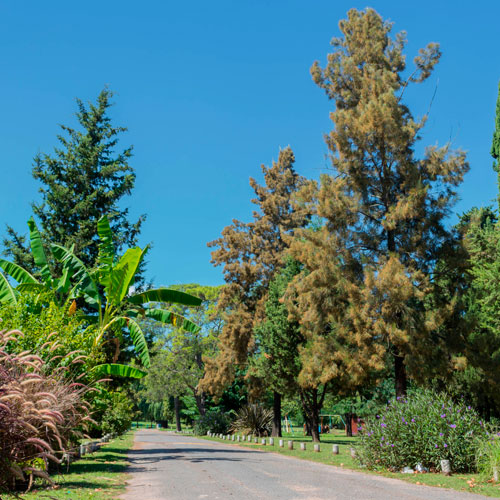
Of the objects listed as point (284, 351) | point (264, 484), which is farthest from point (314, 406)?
point (264, 484)

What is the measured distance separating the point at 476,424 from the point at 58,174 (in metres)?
22.0

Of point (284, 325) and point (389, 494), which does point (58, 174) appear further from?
point (389, 494)

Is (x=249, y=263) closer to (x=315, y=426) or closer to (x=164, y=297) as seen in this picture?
(x=315, y=426)

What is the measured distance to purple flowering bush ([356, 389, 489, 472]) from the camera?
40.4 feet

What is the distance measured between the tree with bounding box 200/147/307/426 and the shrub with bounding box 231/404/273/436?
2.63m

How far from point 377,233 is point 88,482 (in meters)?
14.9

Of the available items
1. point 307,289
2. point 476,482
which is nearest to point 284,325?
point 307,289

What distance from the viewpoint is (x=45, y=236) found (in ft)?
80.9

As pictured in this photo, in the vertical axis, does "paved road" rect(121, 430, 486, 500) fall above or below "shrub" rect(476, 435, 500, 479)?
below

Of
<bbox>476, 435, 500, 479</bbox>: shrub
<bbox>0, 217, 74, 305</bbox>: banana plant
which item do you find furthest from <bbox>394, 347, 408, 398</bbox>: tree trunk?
<bbox>0, 217, 74, 305</bbox>: banana plant

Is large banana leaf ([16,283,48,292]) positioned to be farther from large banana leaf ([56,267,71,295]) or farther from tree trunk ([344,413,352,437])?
tree trunk ([344,413,352,437])

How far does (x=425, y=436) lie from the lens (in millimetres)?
12617

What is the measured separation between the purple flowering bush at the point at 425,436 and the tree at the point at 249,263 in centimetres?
1837

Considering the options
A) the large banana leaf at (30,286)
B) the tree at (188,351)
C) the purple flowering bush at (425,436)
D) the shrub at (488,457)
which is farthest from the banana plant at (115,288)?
the tree at (188,351)
